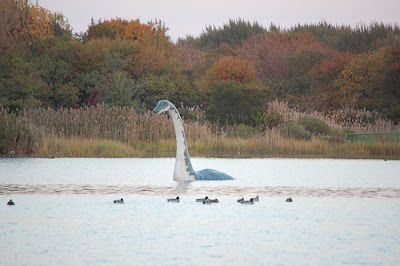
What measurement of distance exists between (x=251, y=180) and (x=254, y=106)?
Answer: 14.2m

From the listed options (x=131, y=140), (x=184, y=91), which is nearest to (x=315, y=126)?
(x=131, y=140)

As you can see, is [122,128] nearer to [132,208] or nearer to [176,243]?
[132,208]

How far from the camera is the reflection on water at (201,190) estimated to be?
9.43m

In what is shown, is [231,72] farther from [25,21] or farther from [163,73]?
[25,21]

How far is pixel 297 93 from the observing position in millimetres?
37531

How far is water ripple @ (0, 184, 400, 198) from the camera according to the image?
9430 millimetres

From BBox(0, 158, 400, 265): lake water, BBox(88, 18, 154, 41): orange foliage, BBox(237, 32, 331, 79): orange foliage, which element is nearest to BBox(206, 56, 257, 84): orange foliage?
BBox(88, 18, 154, 41): orange foliage

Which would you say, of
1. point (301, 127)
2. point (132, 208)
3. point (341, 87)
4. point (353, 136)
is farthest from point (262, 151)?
point (341, 87)

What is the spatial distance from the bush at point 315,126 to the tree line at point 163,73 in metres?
1.54

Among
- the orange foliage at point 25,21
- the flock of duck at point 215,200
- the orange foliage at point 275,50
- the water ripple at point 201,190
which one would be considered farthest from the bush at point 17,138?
the orange foliage at point 275,50

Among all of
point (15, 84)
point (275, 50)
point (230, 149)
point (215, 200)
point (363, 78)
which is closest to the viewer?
point (215, 200)

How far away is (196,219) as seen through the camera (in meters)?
6.91

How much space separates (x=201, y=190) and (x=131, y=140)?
944cm

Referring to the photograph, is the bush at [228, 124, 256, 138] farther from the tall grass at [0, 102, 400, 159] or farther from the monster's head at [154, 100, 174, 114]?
the monster's head at [154, 100, 174, 114]
